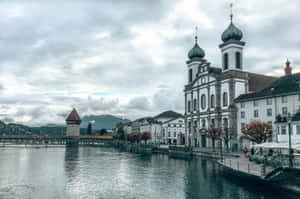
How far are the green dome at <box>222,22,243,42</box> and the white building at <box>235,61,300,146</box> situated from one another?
15485mm

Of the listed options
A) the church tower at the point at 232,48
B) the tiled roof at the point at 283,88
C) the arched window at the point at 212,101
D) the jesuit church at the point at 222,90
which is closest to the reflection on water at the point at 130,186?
the tiled roof at the point at 283,88

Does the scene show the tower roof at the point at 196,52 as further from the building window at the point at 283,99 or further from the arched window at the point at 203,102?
the building window at the point at 283,99

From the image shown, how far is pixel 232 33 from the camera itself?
68812 millimetres

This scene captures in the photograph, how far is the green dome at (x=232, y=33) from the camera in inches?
2714

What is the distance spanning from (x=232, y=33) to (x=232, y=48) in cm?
364

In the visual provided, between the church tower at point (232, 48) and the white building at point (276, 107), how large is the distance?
9.38 metres

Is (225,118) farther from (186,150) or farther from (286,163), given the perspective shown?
(286,163)

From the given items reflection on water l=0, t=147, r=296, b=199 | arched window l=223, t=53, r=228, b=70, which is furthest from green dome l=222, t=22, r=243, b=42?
reflection on water l=0, t=147, r=296, b=199

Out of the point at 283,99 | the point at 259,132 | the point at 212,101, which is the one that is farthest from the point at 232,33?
the point at 259,132

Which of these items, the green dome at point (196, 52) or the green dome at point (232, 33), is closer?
the green dome at point (232, 33)

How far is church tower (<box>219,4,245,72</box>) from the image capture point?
6888cm

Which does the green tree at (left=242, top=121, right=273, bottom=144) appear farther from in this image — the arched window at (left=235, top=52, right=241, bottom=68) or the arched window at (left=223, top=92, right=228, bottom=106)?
the arched window at (left=235, top=52, right=241, bottom=68)

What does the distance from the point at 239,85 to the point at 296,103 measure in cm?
1939

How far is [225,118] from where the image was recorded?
222ft
